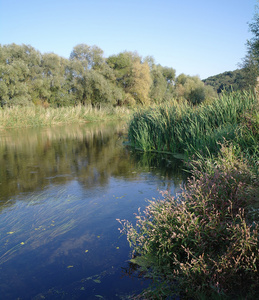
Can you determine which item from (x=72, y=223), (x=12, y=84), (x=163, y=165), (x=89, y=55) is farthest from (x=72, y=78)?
(x=72, y=223)

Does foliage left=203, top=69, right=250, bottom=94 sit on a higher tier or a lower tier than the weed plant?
higher

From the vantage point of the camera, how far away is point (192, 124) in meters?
8.41

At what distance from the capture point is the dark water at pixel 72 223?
10.0ft

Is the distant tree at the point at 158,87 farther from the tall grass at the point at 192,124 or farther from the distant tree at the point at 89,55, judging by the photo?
the tall grass at the point at 192,124

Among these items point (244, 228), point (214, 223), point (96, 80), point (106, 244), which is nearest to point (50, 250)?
point (106, 244)

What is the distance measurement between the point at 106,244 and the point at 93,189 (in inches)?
109

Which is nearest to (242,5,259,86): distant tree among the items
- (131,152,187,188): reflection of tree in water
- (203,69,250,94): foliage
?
(203,69,250,94): foliage

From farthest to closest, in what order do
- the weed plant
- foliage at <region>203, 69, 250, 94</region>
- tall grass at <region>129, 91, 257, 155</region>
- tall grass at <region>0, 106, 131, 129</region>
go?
tall grass at <region>0, 106, 131, 129</region>, foliage at <region>203, 69, 250, 94</region>, tall grass at <region>129, 91, 257, 155</region>, the weed plant

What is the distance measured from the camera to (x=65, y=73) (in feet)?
143

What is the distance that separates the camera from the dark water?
3.06 metres

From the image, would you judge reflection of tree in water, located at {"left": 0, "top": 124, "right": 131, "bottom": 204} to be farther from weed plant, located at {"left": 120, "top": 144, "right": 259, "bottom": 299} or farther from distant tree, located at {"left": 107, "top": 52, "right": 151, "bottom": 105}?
distant tree, located at {"left": 107, "top": 52, "right": 151, "bottom": 105}

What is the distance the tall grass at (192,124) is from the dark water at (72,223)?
41.7 inches

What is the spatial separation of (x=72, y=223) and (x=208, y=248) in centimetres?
247

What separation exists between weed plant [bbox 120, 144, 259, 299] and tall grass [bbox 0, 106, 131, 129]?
1724 cm
